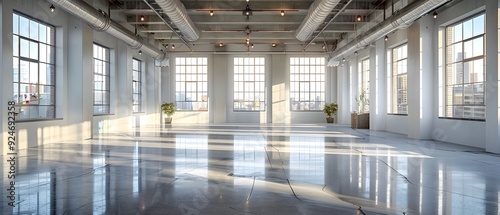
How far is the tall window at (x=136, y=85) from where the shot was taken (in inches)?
944

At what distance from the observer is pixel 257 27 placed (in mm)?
20984

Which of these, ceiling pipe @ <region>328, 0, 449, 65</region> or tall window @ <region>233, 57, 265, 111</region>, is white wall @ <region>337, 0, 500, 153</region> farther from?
Result: tall window @ <region>233, 57, 265, 111</region>

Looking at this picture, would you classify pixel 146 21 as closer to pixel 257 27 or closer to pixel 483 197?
pixel 257 27

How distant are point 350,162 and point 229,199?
432cm

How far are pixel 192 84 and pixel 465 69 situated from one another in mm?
19642

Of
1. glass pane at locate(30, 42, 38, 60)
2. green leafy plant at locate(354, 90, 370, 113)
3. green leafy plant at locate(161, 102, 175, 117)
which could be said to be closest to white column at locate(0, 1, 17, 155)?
glass pane at locate(30, 42, 38, 60)

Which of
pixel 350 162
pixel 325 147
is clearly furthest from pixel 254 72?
pixel 350 162

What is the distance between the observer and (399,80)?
19.1 metres

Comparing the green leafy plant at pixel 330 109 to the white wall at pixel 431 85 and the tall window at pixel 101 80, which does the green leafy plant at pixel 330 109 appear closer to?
the white wall at pixel 431 85

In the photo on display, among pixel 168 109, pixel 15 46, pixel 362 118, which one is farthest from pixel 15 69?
pixel 362 118

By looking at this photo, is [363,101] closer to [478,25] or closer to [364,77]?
[364,77]

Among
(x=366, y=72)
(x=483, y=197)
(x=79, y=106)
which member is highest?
(x=366, y=72)

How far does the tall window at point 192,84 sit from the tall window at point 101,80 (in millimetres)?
10054

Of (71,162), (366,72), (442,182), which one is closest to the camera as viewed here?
(442,182)
